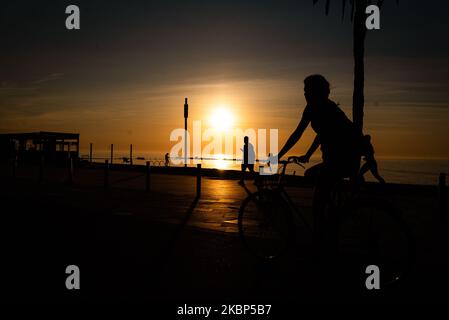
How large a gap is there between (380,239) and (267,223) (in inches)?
66.1

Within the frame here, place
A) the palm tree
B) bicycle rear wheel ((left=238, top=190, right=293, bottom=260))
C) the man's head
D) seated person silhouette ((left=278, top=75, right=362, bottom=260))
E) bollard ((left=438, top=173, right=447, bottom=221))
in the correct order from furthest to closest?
1. the palm tree
2. bollard ((left=438, top=173, right=447, bottom=221))
3. bicycle rear wheel ((left=238, top=190, right=293, bottom=260))
4. the man's head
5. seated person silhouette ((left=278, top=75, right=362, bottom=260))

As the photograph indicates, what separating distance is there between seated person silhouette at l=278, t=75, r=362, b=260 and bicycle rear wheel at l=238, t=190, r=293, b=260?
1.27 ft

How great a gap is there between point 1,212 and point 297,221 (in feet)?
21.7

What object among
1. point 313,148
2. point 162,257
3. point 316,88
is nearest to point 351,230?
point 313,148

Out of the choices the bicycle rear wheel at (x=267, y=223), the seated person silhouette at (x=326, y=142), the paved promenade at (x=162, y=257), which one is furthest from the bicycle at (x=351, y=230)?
the paved promenade at (x=162, y=257)

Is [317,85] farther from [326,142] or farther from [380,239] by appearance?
[380,239]

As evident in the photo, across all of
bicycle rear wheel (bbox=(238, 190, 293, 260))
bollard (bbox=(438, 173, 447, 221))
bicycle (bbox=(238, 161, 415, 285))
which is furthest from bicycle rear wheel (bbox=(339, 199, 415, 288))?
bollard (bbox=(438, 173, 447, 221))

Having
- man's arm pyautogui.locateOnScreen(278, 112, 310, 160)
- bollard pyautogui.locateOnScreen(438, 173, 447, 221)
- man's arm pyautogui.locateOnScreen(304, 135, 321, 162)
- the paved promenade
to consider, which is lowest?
the paved promenade

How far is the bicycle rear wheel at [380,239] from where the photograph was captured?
5.57m

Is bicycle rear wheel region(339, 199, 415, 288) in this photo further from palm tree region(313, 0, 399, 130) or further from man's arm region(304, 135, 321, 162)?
palm tree region(313, 0, 399, 130)

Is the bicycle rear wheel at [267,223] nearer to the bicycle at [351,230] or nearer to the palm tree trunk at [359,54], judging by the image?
the bicycle at [351,230]

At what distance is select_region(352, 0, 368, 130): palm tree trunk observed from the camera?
24.5m
